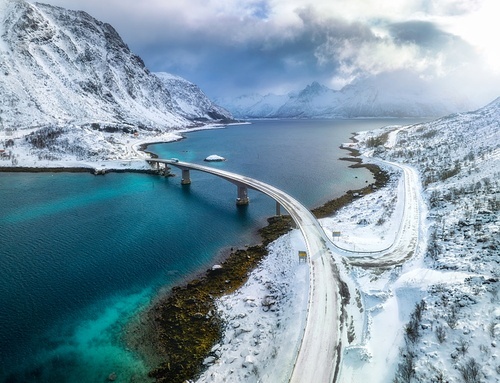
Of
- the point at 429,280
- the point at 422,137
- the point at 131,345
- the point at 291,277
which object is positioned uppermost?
the point at 422,137

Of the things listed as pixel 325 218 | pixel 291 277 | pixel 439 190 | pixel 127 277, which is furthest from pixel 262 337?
pixel 439 190

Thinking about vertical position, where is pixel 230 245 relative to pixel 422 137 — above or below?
below

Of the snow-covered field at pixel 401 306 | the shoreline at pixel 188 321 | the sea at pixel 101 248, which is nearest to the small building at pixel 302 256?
the snow-covered field at pixel 401 306

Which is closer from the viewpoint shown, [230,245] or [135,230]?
[230,245]

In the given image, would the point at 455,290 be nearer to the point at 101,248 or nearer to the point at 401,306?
the point at 401,306

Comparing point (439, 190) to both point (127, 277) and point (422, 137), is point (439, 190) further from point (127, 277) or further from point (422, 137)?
point (422, 137)

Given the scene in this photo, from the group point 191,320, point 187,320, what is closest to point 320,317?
point 191,320
